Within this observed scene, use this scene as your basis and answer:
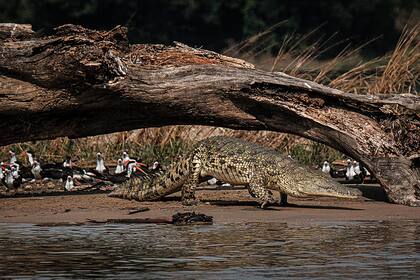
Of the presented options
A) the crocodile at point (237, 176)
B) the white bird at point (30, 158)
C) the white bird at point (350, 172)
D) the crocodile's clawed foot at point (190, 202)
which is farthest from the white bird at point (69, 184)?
the white bird at point (350, 172)

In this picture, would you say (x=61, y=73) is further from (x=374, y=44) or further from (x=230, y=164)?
(x=374, y=44)

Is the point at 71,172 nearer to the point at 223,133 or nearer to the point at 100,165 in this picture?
the point at 100,165

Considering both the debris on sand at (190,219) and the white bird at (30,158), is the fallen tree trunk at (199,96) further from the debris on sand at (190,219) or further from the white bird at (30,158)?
the white bird at (30,158)

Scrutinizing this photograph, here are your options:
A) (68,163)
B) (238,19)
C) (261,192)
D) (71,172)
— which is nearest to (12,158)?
(68,163)

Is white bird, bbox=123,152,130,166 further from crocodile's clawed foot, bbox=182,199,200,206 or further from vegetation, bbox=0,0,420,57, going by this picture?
vegetation, bbox=0,0,420,57

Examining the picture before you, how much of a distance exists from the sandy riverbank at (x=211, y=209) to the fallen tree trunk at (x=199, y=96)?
0.54 meters

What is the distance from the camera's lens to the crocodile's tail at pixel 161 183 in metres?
12.4

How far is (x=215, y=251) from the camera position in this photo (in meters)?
8.84

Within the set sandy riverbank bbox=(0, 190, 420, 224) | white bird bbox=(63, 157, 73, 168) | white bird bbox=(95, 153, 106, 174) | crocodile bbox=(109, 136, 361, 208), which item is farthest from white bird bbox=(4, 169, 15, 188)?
crocodile bbox=(109, 136, 361, 208)

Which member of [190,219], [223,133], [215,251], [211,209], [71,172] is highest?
[223,133]

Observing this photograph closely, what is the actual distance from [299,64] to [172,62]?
4.76m

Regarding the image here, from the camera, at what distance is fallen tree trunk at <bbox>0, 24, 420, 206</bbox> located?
38.1 ft

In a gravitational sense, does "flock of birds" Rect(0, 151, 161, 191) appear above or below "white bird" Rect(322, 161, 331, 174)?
below

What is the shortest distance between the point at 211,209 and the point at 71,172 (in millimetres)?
2937
